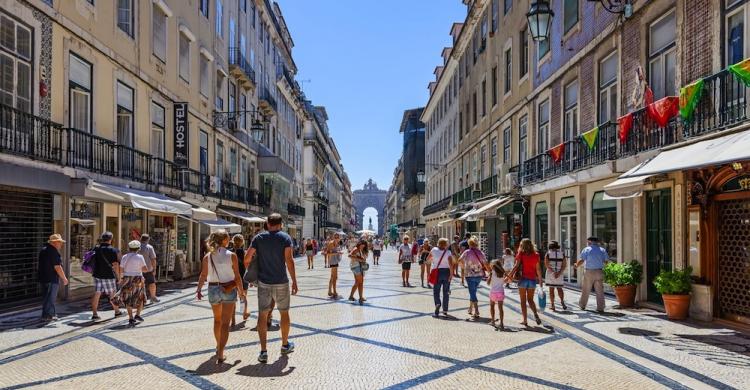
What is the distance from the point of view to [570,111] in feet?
55.9

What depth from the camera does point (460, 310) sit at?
11.9 m

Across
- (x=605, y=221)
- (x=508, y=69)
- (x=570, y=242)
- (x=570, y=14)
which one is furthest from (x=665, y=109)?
(x=508, y=69)

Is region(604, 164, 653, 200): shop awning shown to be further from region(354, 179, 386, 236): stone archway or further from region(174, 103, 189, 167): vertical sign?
region(354, 179, 386, 236): stone archway

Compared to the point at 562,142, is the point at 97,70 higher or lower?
higher

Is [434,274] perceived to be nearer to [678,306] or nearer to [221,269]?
[678,306]

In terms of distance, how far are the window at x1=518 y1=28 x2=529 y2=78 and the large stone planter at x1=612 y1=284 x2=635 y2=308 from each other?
11.1 metres

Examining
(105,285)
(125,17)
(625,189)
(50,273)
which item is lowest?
(105,285)

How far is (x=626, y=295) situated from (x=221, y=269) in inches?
336

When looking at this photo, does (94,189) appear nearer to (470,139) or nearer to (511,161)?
(511,161)

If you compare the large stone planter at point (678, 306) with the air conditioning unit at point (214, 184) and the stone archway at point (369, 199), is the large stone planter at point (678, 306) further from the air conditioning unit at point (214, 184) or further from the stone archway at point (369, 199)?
the stone archway at point (369, 199)

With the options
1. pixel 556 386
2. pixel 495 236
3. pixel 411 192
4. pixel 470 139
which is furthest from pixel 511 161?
pixel 411 192

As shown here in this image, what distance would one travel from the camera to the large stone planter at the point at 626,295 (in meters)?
11.8

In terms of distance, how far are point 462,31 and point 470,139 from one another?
20.7 ft

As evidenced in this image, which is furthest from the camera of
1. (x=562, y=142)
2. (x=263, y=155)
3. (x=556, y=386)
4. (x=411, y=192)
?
(x=411, y=192)
